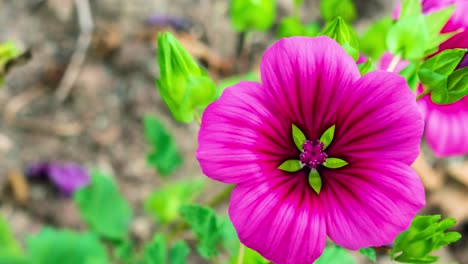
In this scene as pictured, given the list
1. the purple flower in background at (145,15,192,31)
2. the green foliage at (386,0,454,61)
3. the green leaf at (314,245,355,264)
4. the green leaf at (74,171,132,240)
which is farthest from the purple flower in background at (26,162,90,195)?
the green foliage at (386,0,454,61)

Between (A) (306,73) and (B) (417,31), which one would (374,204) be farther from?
(B) (417,31)

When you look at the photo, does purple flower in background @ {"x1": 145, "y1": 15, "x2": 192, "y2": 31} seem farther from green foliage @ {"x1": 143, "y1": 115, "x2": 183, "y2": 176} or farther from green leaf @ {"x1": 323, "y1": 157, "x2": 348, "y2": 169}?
green leaf @ {"x1": 323, "y1": 157, "x2": 348, "y2": 169}

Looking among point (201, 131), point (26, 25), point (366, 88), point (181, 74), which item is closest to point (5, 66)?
point (181, 74)

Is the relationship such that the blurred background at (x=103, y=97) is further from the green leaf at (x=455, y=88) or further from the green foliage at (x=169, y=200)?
the green leaf at (x=455, y=88)

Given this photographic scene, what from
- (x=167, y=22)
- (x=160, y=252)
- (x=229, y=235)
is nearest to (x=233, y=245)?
(x=229, y=235)

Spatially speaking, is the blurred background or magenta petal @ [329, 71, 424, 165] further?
the blurred background

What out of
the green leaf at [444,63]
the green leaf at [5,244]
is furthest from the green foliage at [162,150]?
the green leaf at [444,63]
